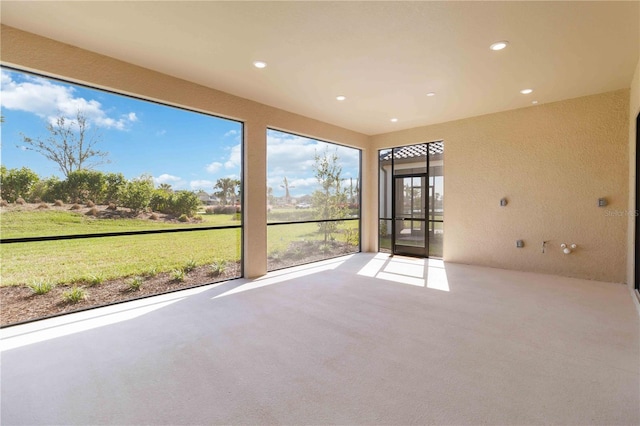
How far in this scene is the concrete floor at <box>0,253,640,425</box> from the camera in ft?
5.76

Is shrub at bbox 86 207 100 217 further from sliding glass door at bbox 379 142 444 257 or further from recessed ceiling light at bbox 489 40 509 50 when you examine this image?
sliding glass door at bbox 379 142 444 257

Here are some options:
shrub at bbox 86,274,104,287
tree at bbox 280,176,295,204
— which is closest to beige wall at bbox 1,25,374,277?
tree at bbox 280,176,295,204

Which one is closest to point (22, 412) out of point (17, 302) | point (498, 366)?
point (17, 302)

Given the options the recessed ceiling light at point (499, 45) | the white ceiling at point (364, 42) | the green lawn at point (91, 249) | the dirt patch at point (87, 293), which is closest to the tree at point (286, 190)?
the green lawn at point (91, 249)

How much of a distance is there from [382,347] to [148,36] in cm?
372

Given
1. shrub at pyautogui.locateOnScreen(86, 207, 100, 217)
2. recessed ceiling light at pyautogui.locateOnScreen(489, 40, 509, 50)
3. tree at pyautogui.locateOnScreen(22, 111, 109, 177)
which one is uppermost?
recessed ceiling light at pyautogui.locateOnScreen(489, 40, 509, 50)

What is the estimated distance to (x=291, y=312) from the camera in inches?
131

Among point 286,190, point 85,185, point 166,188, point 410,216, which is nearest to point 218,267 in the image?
point 166,188

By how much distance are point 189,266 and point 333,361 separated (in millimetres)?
2944

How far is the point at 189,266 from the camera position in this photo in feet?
14.4

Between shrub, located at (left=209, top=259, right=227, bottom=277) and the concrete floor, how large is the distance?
2.37ft

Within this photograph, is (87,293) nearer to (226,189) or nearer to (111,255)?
(111,255)

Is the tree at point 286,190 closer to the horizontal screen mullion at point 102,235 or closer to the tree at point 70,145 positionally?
the horizontal screen mullion at point 102,235

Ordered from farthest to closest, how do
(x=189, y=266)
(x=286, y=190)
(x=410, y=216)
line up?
1. (x=410, y=216)
2. (x=286, y=190)
3. (x=189, y=266)
